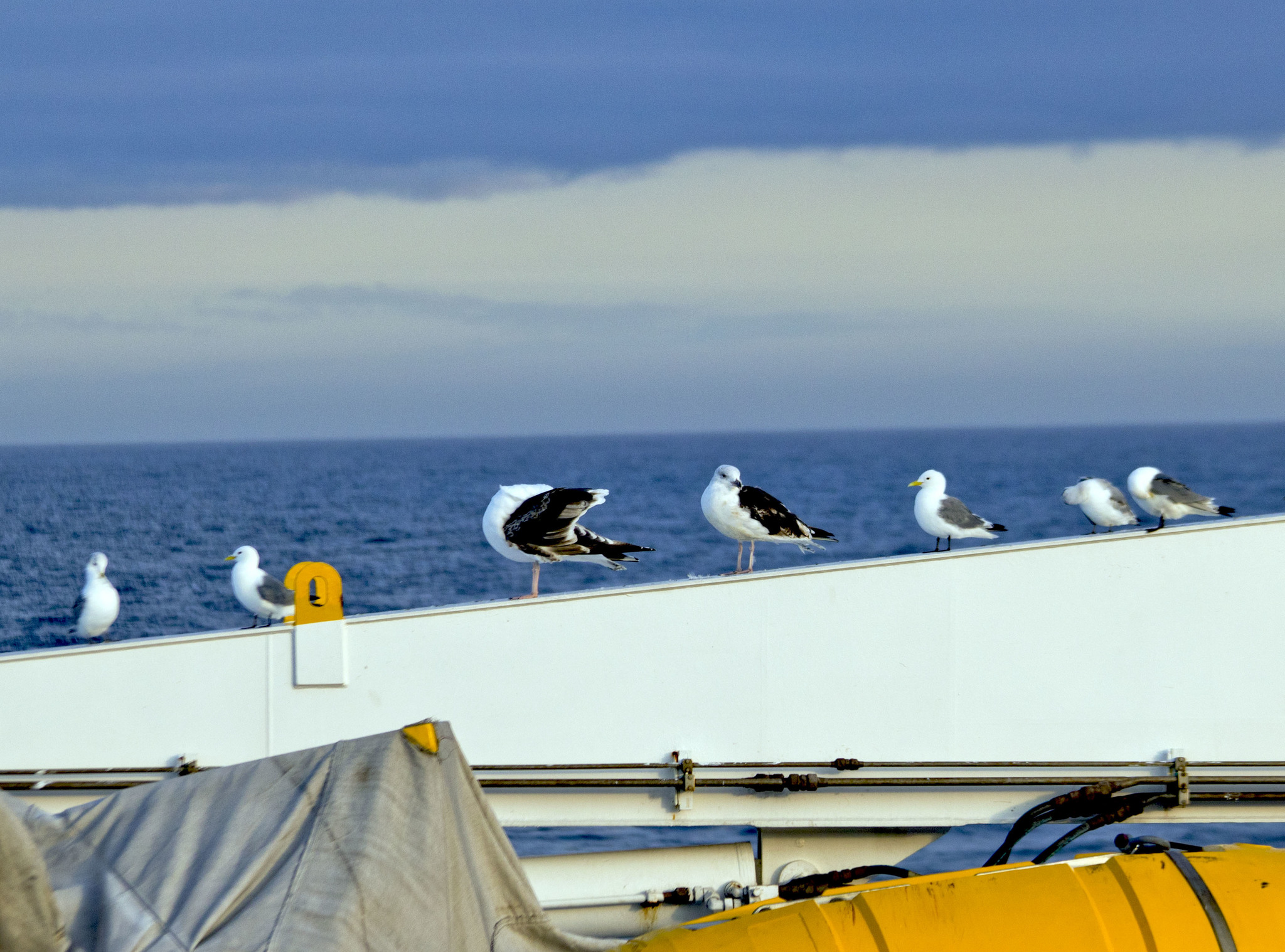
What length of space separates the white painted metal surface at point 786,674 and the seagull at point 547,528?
190 centimetres

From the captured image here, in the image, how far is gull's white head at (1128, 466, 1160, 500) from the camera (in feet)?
31.6

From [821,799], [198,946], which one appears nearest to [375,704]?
[821,799]

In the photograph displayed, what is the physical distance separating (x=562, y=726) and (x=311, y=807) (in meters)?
2.71

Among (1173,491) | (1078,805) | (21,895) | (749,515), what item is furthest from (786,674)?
(1173,491)

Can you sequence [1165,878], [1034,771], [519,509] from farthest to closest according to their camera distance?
1. [519,509]
2. [1034,771]
3. [1165,878]

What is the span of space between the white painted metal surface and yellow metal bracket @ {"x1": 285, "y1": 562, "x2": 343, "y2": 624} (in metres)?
0.14

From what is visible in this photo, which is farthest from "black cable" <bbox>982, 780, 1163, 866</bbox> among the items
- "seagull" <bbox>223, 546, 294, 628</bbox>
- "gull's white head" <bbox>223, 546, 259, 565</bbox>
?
"gull's white head" <bbox>223, 546, 259, 565</bbox>

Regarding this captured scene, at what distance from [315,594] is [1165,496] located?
6.51 metres

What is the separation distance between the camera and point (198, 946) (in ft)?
10.6

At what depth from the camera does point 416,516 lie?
52.6m

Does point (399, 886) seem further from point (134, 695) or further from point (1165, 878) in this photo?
point (134, 695)

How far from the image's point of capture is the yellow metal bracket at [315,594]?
243 inches

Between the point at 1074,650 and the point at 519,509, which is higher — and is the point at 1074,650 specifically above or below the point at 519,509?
below

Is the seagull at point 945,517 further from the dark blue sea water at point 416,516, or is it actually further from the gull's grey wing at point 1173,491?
the dark blue sea water at point 416,516
